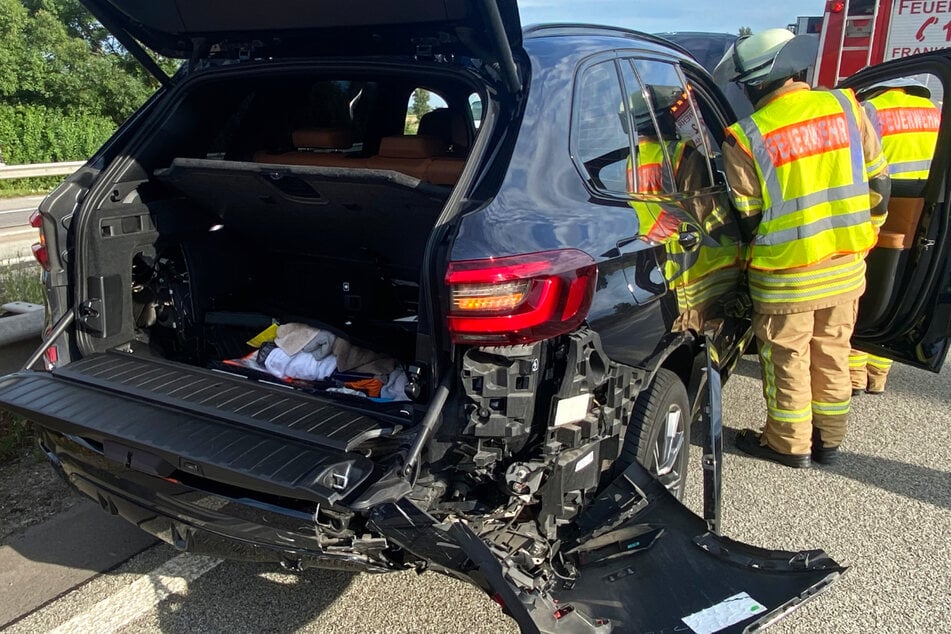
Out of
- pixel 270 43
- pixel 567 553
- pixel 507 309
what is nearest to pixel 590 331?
pixel 507 309

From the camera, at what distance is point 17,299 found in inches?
197

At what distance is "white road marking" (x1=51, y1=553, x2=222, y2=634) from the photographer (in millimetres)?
2572

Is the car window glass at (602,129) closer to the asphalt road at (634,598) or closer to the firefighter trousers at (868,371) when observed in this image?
the asphalt road at (634,598)

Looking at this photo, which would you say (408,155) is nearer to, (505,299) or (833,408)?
(505,299)

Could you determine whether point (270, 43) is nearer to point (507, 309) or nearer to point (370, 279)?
point (370, 279)

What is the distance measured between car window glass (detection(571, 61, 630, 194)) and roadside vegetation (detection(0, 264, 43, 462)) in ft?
8.59

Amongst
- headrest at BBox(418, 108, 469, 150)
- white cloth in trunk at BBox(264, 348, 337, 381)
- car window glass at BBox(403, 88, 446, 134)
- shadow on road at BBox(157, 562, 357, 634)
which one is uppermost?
car window glass at BBox(403, 88, 446, 134)

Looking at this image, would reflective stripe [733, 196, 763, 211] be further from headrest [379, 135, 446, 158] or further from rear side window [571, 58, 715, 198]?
headrest [379, 135, 446, 158]

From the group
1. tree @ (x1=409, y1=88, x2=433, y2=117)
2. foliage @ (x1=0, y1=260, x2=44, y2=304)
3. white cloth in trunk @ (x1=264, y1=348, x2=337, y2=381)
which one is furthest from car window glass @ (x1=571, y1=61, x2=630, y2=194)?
foliage @ (x1=0, y1=260, x2=44, y2=304)

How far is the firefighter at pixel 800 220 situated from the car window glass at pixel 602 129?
0.94 metres

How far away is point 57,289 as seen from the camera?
277 cm

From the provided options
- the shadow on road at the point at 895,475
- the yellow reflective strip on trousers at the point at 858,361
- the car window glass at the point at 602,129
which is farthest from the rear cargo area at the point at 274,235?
the yellow reflective strip on trousers at the point at 858,361

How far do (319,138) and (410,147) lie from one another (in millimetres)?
582

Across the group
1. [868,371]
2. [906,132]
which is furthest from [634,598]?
[868,371]
